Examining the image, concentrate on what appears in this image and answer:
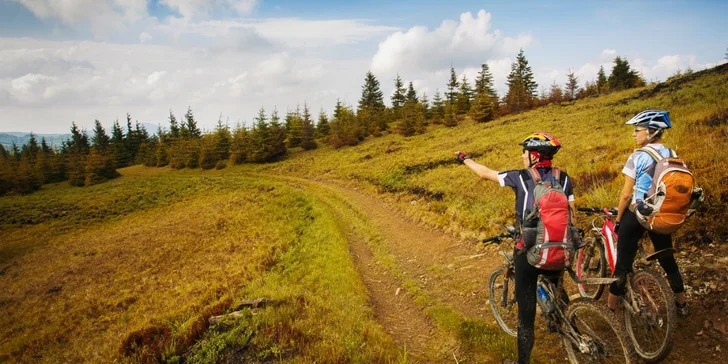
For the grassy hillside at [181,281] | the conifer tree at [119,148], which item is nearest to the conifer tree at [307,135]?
the grassy hillside at [181,281]

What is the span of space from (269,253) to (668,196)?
14.8 m

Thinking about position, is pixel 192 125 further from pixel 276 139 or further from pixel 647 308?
pixel 647 308

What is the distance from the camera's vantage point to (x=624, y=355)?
3.64 meters

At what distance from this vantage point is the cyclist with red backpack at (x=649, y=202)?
4.06 meters

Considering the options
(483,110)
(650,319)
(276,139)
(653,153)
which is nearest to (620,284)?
(650,319)

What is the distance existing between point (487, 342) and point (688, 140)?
37.4 feet

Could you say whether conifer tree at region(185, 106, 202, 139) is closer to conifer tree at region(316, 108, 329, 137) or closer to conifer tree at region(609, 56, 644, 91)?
conifer tree at region(316, 108, 329, 137)

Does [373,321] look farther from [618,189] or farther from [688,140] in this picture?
[688,140]

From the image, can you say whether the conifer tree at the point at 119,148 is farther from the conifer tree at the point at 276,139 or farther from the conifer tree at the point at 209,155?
the conifer tree at the point at 276,139

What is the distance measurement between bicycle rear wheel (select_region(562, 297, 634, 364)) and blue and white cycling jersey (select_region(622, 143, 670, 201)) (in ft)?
6.13

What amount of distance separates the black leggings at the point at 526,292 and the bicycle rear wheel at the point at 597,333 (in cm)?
37

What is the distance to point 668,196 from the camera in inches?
159

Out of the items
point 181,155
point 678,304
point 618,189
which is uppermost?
point 181,155

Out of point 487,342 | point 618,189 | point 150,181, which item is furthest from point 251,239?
point 150,181
